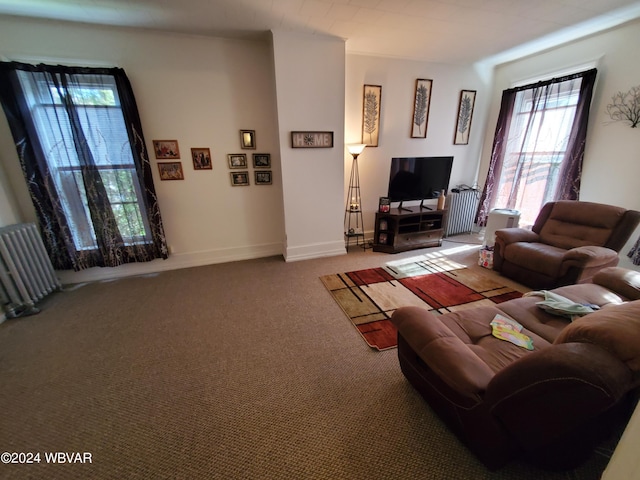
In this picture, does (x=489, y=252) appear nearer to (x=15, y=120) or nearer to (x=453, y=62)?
(x=453, y=62)

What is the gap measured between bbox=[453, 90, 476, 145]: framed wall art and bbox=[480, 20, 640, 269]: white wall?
0.98 m

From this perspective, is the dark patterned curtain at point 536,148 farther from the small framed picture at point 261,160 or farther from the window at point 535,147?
the small framed picture at point 261,160

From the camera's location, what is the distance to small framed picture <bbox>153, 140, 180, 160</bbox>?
2850mm

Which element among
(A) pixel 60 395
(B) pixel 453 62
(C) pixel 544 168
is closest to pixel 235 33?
(B) pixel 453 62

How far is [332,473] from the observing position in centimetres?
113

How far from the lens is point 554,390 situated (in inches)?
31.0

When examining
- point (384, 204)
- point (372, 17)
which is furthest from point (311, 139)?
point (384, 204)

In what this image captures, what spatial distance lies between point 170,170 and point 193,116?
69cm

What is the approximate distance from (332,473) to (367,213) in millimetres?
3316

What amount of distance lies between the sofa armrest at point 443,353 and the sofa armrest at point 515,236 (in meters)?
2.06

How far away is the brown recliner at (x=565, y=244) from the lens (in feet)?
7.30

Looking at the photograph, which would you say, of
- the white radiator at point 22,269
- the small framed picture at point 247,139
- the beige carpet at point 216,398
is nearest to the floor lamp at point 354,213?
the small framed picture at point 247,139

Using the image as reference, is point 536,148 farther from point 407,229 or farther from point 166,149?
point 166,149

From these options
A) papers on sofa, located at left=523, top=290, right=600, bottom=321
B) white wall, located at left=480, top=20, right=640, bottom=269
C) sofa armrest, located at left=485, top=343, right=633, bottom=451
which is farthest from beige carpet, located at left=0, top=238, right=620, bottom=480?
white wall, located at left=480, top=20, right=640, bottom=269
